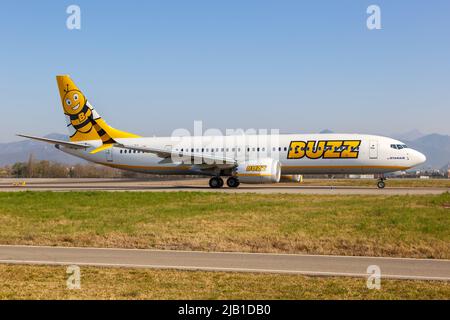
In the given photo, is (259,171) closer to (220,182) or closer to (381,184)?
(220,182)

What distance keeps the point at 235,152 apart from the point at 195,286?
101ft

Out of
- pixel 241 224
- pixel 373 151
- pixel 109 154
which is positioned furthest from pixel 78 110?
pixel 241 224

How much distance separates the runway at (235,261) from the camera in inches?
443

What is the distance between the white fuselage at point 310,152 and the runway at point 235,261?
2490 centimetres

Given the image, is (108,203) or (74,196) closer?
(108,203)

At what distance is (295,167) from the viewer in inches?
1506

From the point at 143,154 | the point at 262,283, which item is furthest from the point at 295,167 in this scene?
the point at 262,283

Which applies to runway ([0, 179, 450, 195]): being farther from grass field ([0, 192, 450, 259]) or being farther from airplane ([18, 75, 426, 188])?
grass field ([0, 192, 450, 259])

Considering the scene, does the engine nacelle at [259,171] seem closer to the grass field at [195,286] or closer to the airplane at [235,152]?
the airplane at [235,152]

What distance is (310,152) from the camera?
37.7 meters

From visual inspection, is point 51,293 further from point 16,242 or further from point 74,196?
point 74,196

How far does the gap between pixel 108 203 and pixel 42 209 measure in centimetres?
315
